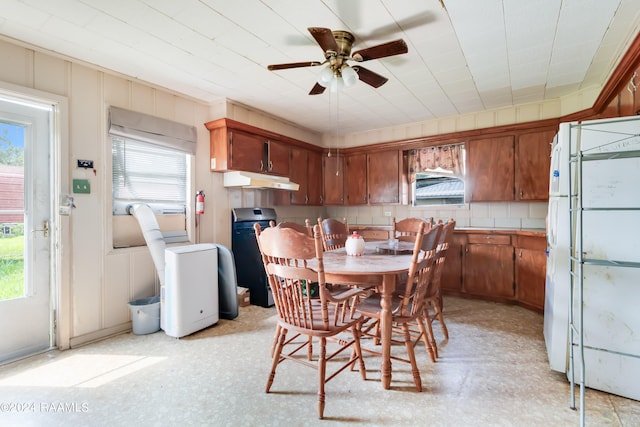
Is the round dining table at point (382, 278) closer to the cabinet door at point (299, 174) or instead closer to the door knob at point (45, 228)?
the door knob at point (45, 228)

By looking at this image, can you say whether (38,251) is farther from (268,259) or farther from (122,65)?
(268,259)

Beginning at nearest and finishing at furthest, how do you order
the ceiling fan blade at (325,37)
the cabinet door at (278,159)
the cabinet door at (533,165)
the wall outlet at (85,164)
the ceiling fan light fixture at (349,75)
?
the ceiling fan blade at (325,37) < the ceiling fan light fixture at (349,75) < the wall outlet at (85,164) < the cabinet door at (533,165) < the cabinet door at (278,159)

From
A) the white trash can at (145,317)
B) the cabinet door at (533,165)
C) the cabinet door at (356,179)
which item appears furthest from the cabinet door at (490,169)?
the white trash can at (145,317)

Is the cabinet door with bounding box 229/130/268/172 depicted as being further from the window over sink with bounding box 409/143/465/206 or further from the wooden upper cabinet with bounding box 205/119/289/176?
the window over sink with bounding box 409/143/465/206

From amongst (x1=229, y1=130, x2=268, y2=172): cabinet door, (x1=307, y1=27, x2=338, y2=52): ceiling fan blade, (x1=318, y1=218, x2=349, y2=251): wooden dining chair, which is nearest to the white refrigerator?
(x1=307, y1=27, x2=338, y2=52): ceiling fan blade

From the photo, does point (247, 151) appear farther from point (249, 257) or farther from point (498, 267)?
point (498, 267)

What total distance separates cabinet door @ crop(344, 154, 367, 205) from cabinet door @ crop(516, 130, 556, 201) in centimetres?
215

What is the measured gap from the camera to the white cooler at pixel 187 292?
2.80 metres

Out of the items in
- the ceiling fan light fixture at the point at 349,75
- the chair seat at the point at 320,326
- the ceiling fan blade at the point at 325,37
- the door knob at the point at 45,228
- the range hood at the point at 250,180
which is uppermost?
the ceiling fan blade at the point at 325,37

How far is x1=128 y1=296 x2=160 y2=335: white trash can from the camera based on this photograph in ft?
9.50

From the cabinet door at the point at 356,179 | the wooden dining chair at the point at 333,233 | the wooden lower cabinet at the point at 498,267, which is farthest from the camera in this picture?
the cabinet door at the point at 356,179

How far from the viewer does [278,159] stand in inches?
171

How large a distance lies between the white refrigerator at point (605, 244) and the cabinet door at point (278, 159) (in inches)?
124

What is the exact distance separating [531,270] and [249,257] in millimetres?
3296
